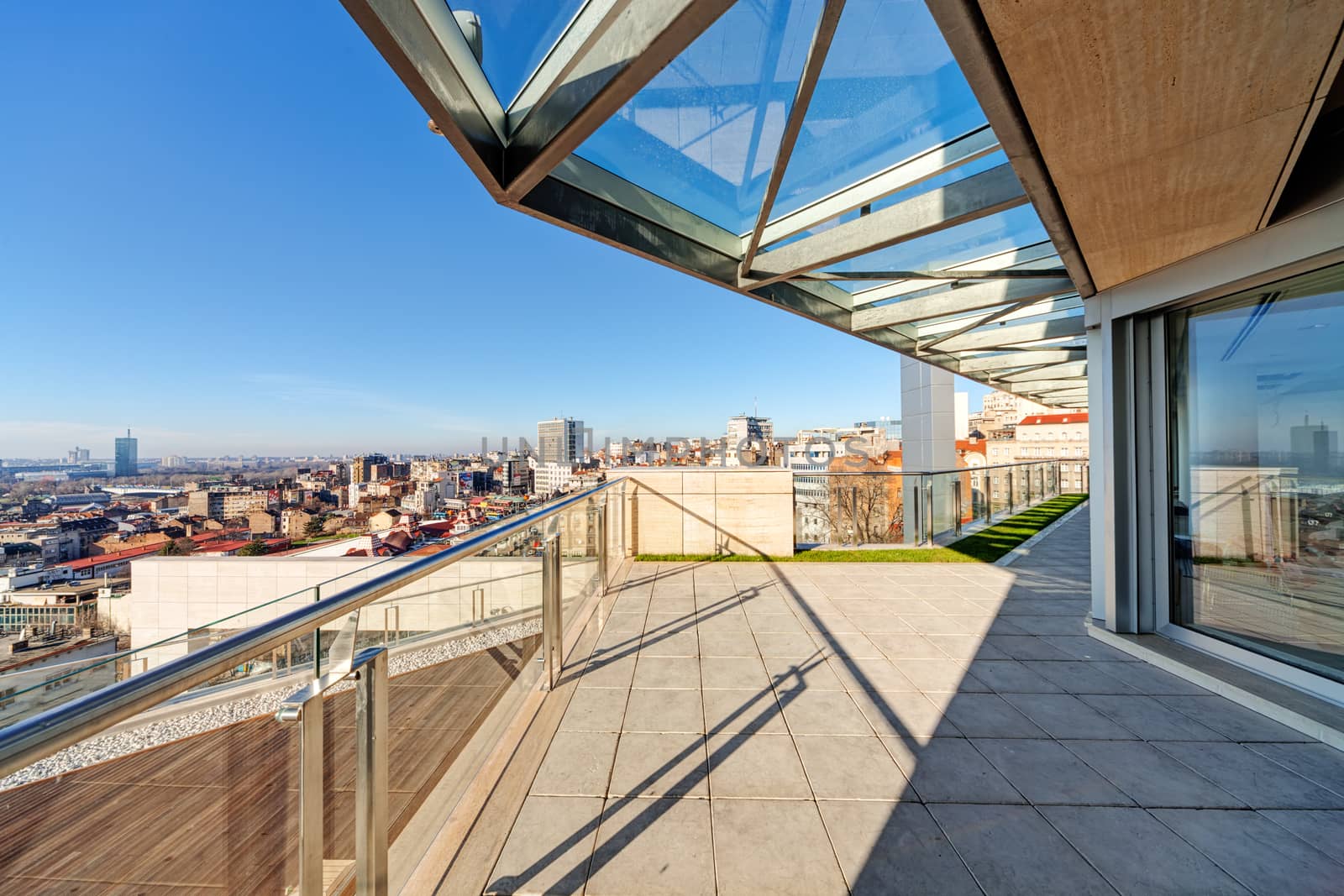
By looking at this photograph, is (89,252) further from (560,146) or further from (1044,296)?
(1044,296)

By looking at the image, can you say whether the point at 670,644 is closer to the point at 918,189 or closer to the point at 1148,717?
the point at 1148,717

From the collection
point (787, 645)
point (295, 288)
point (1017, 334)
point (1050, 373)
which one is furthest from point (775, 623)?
point (295, 288)

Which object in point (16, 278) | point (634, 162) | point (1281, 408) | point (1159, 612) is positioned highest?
→ point (16, 278)

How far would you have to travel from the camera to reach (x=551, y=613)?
10.3 feet

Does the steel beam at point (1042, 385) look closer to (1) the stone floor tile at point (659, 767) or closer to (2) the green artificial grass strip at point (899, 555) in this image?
(2) the green artificial grass strip at point (899, 555)

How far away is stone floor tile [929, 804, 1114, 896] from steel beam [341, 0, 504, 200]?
3613 millimetres

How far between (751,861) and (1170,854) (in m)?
1.54

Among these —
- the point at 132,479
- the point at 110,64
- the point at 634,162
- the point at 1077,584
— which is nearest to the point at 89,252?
the point at 110,64

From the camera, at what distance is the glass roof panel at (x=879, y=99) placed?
2467mm

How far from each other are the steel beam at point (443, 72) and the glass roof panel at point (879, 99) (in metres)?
1.78

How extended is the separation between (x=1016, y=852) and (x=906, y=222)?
3413 millimetres

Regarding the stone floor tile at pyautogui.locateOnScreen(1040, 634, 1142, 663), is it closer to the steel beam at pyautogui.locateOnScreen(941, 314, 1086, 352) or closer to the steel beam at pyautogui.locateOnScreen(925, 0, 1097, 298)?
the steel beam at pyautogui.locateOnScreen(925, 0, 1097, 298)

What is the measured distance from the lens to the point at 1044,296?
178 inches

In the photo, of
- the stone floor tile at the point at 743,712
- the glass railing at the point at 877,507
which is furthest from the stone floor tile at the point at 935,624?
the glass railing at the point at 877,507
